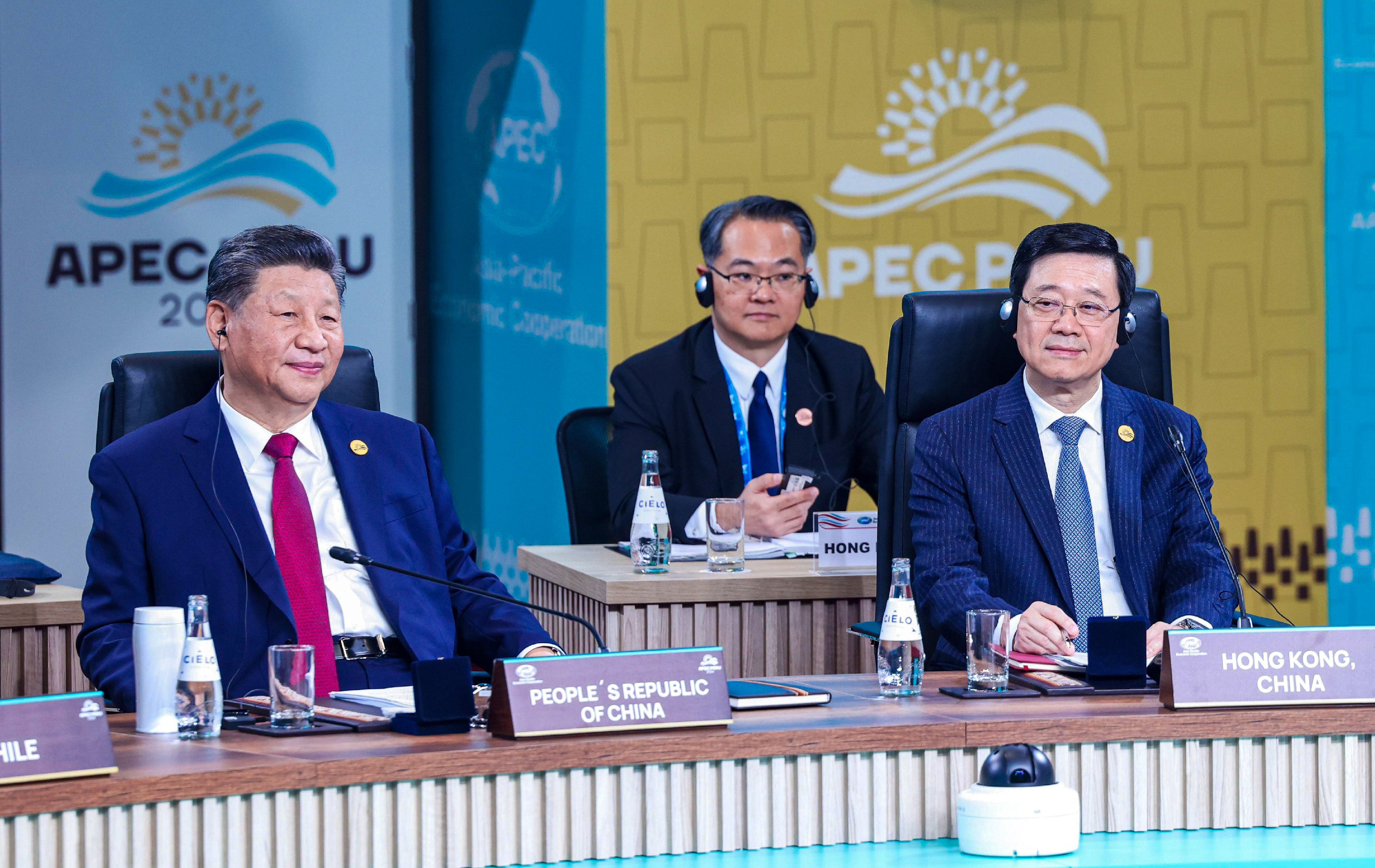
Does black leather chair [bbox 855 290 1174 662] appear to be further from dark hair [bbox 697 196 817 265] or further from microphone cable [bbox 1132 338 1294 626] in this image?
dark hair [bbox 697 196 817 265]

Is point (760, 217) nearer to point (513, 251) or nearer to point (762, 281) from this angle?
point (762, 281)

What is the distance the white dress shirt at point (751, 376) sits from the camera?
13.5 ft

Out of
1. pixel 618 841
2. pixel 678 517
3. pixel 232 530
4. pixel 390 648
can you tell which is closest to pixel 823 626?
pixel 678 517

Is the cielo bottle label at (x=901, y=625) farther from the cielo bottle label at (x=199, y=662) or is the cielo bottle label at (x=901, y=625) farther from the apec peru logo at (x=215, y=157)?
the apec peru logo at (x=215, y=157)

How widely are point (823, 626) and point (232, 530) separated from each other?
1335 mm

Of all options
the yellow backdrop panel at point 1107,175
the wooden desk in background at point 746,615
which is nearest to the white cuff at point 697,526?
the wooden desk in background at point 746,615

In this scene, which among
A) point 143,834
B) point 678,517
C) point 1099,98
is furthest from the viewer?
point 1099,98

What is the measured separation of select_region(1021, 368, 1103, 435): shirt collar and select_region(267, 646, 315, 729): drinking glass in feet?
4.64

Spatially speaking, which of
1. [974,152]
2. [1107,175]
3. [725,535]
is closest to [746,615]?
[725,535]

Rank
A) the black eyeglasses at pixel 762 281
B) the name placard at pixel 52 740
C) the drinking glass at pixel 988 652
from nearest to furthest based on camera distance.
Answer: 1. the name placard at pixel 52 740
2. the drinking glass at pixel 988 652
3. the black eyeglasses at pixel 762 281

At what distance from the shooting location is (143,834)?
1.72 metres

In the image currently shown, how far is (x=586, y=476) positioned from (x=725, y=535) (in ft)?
2.79

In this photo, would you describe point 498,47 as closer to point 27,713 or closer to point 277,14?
point 277,14

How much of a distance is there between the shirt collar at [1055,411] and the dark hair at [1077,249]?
0.16 m
